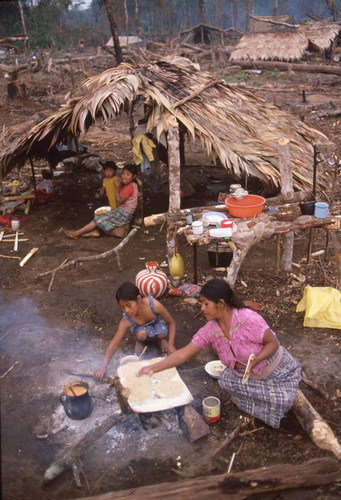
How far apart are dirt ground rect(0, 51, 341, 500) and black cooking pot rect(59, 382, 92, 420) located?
89 millimetres

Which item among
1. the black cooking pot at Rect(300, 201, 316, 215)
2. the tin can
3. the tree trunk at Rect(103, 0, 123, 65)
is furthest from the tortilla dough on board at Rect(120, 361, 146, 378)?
the tree trunk at Rect(103, 0, 123, 65)

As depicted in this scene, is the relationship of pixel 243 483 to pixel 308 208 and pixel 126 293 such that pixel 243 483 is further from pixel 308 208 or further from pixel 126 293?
pixel 308 208

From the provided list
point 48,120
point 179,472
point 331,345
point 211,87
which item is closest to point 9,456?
point 179,472

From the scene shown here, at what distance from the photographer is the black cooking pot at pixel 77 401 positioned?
3575 mm

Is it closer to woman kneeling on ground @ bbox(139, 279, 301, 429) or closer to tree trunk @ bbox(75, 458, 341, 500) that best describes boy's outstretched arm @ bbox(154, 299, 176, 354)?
woman kneeling on ground @ bbox(139, 279, 301, 429)

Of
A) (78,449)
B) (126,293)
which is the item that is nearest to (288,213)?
(126,293)

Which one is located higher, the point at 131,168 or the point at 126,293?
the point at 131,168

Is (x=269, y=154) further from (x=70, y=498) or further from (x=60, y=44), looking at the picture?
(x=60, y=44)

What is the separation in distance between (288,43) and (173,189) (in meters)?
20.4

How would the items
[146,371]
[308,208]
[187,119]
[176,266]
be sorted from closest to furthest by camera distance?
[146,371] < [176,266] < [308,208] < [187,119]

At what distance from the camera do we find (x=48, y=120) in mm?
7422

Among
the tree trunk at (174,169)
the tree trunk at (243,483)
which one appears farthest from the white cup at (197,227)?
the tree trunk at (243,483)

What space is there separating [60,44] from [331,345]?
115 feet

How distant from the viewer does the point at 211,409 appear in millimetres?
3617
